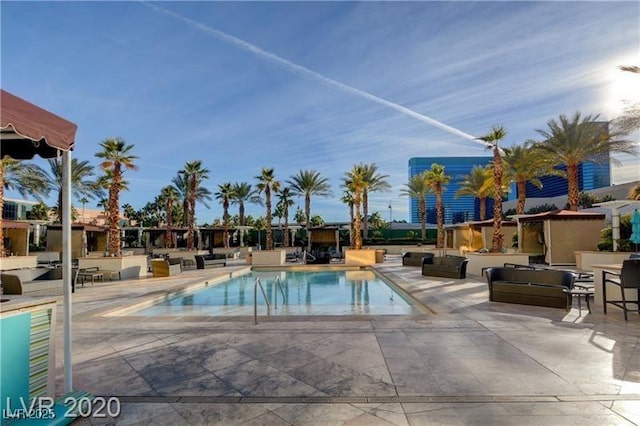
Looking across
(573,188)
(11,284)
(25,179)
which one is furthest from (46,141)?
(25,179)

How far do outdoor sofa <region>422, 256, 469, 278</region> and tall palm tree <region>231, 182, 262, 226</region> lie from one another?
24840 millimetres

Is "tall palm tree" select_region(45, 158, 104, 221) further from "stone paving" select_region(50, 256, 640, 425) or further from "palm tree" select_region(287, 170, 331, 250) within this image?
"stone paving" select_region(50, 256, 640, 425)

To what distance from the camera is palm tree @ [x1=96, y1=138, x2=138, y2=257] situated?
14.2m

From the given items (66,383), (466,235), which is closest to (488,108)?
(466,235)

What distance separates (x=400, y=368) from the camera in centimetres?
373

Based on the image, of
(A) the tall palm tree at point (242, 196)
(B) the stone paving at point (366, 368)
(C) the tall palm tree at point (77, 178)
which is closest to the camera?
(B) the stone paving at point (366, 368)

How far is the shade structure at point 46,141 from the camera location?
250cm

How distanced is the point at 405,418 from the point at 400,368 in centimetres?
105

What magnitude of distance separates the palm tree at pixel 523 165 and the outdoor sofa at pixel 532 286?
1539cm

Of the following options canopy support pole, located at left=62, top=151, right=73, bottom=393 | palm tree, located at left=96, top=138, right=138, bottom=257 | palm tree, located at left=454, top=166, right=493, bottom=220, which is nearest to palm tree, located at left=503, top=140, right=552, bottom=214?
palm tree, located at left=454, top=166, right=493, bottom=220

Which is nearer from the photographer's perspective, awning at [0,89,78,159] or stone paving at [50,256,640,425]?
awning at [0,89,78,159]

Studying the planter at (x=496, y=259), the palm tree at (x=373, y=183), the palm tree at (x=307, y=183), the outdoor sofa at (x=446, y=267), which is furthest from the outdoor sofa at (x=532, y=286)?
the palm tree at (x=307, y=183)

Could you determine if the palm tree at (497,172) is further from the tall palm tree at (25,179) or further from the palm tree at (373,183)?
the tall palm tree at (25,179)

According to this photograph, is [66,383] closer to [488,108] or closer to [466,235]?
[488,108]
